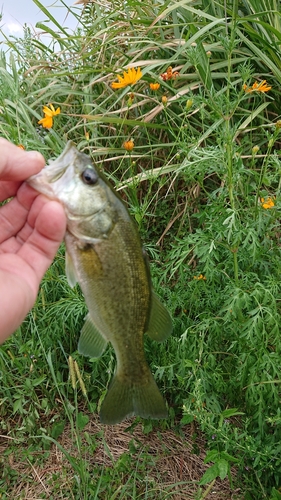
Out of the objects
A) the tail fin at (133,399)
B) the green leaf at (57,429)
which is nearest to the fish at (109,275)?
the tail fin at (133,399)

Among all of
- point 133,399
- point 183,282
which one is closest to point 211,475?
point 133,399

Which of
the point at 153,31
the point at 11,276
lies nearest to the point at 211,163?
the point at 11,276

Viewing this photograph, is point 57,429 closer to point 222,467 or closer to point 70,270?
point 222,467

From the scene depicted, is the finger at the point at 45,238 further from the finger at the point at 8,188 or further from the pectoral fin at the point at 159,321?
the pectoral fin at the point at 159,321

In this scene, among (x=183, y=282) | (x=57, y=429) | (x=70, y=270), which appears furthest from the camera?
(x=57, y=429)

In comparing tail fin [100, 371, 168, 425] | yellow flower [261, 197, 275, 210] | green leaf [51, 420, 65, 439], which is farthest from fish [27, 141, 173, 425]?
green leaf [51, 420, 65, 439]

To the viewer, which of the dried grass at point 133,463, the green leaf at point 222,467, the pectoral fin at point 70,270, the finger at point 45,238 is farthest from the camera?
the dried grass at point 133,463

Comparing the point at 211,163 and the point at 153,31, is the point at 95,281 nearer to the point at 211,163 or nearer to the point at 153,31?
the point at 211,163
